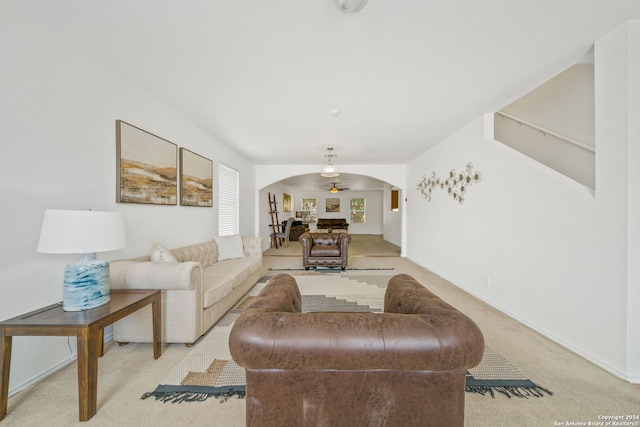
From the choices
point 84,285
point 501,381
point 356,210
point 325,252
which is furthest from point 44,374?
point 356,210

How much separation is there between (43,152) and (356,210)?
39.7 ft

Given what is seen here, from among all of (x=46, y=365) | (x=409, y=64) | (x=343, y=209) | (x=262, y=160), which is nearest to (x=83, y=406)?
(x=46, y=365)

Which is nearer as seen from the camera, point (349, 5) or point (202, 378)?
point (349, 5)

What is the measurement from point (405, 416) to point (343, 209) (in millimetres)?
12330

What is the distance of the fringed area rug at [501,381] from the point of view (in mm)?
1687

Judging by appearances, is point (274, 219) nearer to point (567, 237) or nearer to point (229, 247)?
point (229, 247)

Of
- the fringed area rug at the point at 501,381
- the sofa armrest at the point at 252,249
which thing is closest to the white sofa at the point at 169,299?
the sofa armrest at the point at 252,249

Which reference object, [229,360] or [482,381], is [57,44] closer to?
[229,360]

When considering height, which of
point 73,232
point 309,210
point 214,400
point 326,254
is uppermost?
point 309,210

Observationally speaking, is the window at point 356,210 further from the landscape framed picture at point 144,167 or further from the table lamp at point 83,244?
the table lamp at point 83,244

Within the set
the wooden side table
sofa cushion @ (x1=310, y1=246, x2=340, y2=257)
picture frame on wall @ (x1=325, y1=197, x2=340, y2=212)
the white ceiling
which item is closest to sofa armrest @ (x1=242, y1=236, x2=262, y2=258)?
sofa cushion @ (x1=310, y1=246, x2=340, y2=257)

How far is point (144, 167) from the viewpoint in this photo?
2818mm

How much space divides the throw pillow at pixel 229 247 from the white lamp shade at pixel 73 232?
2.49 meters

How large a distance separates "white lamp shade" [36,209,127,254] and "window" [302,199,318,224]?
1141 cm
